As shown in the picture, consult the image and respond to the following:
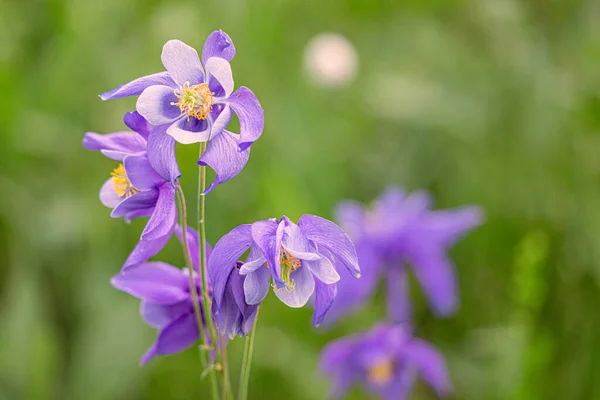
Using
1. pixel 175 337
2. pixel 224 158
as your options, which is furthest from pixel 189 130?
pixel 175 337

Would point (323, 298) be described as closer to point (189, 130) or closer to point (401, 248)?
point (189, 130)

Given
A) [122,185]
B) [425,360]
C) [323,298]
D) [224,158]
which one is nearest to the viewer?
[224,158]

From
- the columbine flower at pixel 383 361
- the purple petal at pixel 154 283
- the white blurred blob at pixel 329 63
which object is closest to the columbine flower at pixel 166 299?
the purple petal at pixel 154 283

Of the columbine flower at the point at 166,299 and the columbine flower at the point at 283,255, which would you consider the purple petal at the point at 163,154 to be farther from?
the columbine flower at the point at 166,299

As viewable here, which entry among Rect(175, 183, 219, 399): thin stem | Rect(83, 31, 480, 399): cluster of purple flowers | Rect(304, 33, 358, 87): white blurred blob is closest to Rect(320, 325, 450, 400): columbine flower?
Rect(83, 31, 480, 399): cluster of purple flowers

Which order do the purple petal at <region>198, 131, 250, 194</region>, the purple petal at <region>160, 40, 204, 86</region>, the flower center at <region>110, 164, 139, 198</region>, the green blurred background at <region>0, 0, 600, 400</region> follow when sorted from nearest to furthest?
the purple petal at <region>198, 131, 250, 194</region> < the purple petal at <region>160, 40, 204, 86</region> < the flower center at <region>110, 164, 139, 198</region> < the green blurred background at <region>0, 0, 600, 400</region>

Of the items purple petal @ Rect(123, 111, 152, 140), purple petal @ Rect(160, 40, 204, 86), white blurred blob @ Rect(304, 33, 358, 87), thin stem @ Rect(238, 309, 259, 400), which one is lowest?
thin stem @ Rect(238, 309, 259, 400)

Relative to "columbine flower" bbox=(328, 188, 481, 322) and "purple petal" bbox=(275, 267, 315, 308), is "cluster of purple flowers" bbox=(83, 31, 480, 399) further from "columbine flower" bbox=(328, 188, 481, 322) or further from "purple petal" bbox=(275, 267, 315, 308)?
"columbine flower" bbox=(328, 188, 481, 322)
